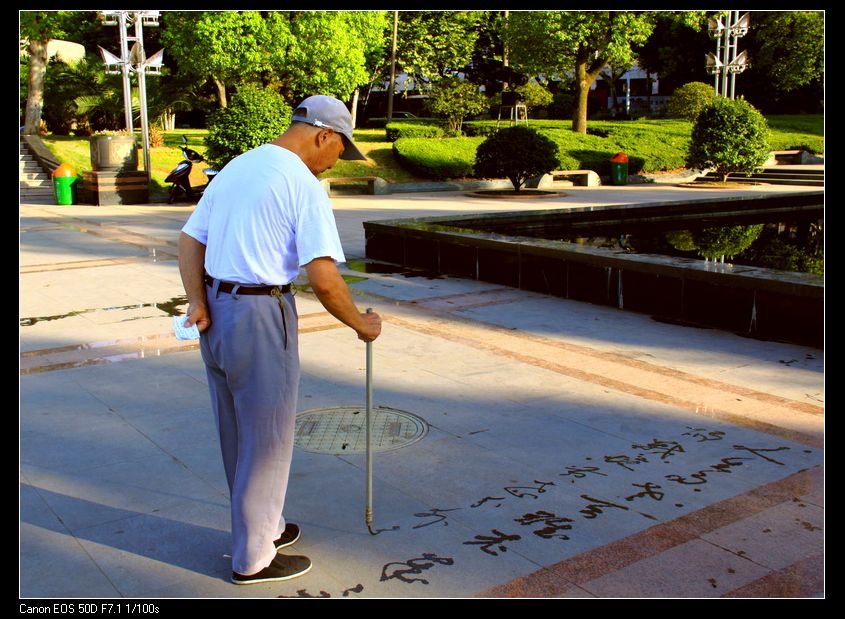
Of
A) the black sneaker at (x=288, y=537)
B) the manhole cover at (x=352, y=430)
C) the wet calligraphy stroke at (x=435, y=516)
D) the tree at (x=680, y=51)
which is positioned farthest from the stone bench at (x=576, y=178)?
the black sneaker at (x=288, y=537)

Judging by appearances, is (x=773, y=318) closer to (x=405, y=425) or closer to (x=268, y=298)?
(x=405, y=425)

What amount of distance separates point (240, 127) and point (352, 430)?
53.3 ft

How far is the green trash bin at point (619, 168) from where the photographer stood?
27.1 metres

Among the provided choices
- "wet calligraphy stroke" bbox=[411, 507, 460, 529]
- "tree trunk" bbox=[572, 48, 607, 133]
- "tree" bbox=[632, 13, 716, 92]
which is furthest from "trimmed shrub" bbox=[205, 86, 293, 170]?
"tree" bbox=[632, 13, 716, 92]

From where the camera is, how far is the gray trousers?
3430mm

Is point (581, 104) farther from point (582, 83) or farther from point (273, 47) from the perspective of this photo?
point (273, 47)

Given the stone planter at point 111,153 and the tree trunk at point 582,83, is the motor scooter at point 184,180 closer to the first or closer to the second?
the stone planter at point 111,153

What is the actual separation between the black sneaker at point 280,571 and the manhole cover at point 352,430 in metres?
1.36

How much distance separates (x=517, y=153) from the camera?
21.4 m

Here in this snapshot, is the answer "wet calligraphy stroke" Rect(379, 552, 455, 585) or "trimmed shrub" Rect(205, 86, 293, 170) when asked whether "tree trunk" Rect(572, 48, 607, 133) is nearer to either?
"trimmed shrub" Rect(205, 86, 293, 170)

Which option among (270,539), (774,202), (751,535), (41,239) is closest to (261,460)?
(270,539)

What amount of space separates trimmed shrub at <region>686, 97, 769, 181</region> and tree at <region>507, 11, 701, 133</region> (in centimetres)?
585

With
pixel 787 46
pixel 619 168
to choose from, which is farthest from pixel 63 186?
pixel 787 46

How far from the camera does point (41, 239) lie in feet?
47.6
